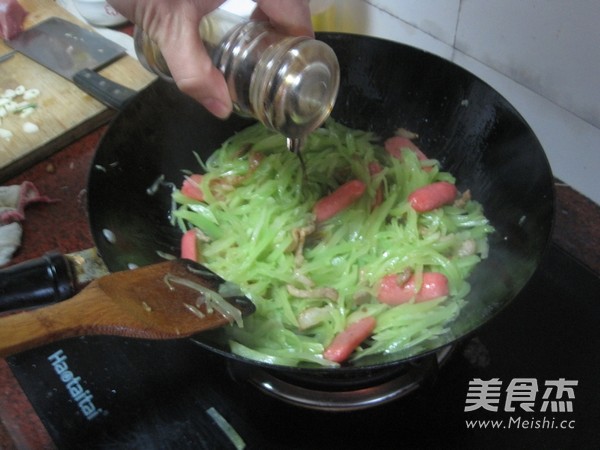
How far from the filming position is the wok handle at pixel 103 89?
5.32 ft

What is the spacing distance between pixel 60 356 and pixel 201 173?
1.92 feet

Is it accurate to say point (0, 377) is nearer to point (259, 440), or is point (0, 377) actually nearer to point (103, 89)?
point (259, 440)

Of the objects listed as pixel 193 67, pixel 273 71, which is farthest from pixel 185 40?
pixel 273 71

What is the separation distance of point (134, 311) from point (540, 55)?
105cm

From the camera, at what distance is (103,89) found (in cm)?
164

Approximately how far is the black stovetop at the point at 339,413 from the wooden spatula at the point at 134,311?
24 cm

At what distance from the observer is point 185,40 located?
0.88m

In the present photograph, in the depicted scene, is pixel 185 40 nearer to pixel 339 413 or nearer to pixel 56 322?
pixel 56 322

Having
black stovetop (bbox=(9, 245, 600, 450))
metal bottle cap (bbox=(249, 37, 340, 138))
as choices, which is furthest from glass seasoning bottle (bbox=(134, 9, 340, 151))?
black stovetop (bbox=(9, 245, 600, 450))

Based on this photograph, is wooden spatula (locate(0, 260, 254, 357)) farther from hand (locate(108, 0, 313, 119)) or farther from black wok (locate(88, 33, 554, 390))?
hand (locate(108, 0, 313, 119))

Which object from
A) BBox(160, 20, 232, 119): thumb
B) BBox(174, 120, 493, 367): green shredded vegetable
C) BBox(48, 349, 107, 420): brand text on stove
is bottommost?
BBox(48, 349, 107, 420): brand text on stove

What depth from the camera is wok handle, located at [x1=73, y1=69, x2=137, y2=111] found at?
5.32 ft

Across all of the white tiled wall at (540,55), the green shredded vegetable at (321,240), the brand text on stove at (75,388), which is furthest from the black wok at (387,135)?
the brand text on stove at (75,388)

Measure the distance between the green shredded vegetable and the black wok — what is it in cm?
5
